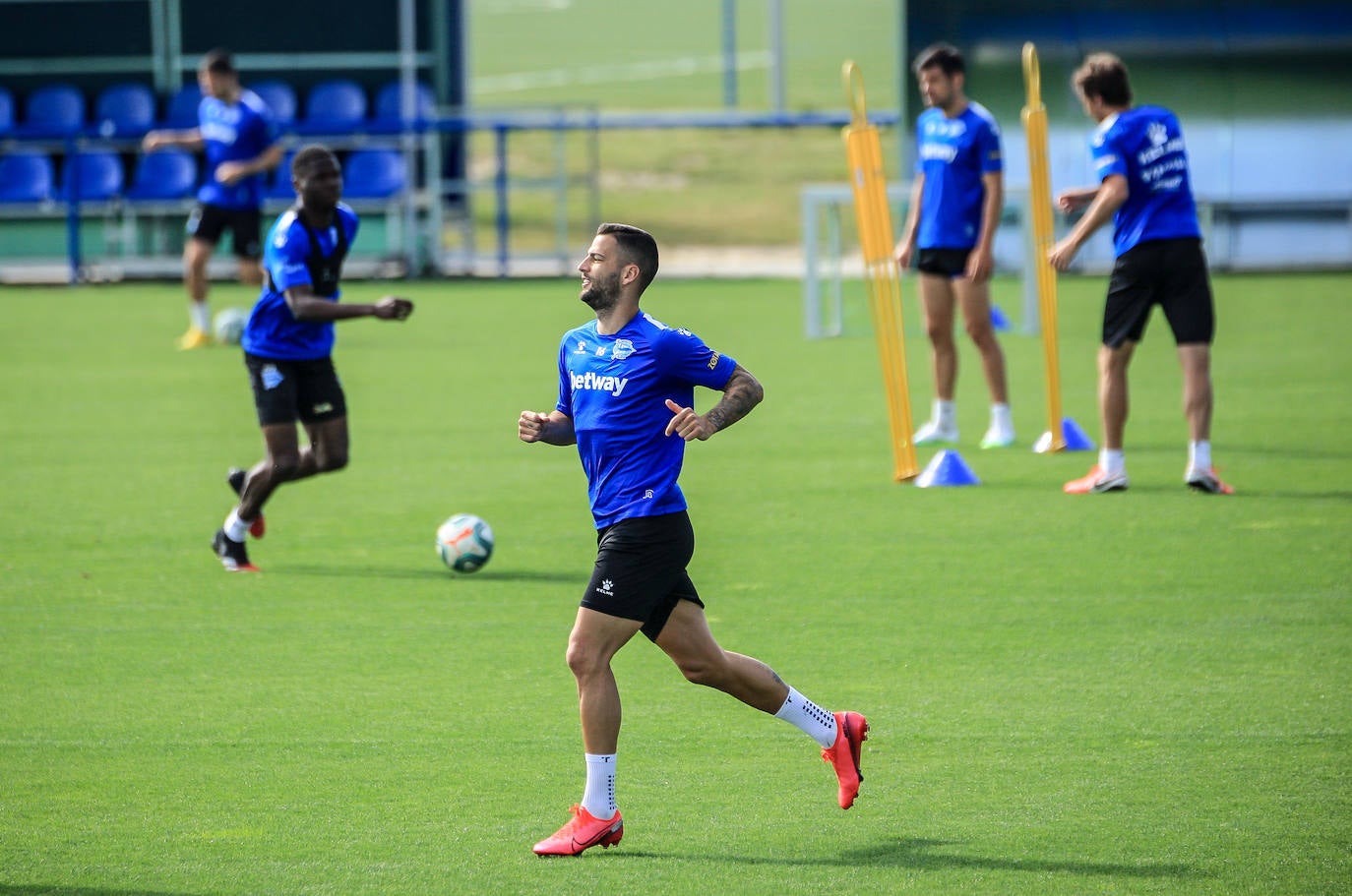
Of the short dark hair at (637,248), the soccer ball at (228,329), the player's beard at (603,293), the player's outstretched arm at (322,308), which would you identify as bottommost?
the soccer ball at (228,329)

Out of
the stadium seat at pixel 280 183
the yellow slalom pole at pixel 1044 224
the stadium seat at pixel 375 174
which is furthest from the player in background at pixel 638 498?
the stadium seat at pixel 280 183

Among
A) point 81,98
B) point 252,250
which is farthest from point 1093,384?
point 81,98

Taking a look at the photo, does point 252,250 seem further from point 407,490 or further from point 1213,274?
point 1213,274

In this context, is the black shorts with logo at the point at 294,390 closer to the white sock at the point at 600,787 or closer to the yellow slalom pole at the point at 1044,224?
the white sock at the point at 600,787

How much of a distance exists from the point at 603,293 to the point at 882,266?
528 centimetres

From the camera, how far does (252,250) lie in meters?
17.3

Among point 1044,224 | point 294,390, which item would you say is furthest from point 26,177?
point 294,390

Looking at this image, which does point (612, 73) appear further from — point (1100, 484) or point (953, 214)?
point (1100, 484)

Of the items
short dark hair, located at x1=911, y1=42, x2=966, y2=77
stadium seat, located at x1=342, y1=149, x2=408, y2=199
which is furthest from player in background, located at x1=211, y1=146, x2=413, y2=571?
stadium seat, located at x1=342, y1=149, x2=408, y2=199

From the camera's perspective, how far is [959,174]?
1091 centimetres

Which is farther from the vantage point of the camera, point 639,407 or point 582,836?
point 639,407

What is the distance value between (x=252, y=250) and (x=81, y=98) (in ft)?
38.0

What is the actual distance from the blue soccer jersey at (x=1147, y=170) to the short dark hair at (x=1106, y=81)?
0.36 feet

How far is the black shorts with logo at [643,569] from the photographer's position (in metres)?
4.79
